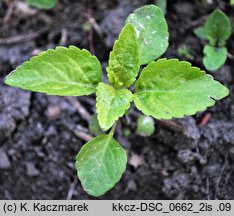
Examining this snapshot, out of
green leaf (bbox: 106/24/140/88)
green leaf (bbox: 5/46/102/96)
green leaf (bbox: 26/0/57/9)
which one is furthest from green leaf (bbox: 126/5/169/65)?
green leaf (bbox: 26/0/57/9)

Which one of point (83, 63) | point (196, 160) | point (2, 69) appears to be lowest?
point (196, 160)

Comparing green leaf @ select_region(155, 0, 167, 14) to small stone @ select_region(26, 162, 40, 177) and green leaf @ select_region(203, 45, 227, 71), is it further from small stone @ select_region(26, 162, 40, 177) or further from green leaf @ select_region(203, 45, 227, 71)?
small stone @ select_region(26, 162, 40, 177)

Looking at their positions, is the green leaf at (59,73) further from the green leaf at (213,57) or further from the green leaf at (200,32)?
the green leaf at (200,32)

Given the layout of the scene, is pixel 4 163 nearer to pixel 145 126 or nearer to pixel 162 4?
pixel 145 126

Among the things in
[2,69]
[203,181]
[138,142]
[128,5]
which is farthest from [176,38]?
[2,69]

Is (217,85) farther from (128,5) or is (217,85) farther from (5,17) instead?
(5,17)

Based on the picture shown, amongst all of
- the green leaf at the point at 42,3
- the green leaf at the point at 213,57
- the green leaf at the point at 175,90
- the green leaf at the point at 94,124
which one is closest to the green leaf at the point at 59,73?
the green leaf at the point at 175,90
